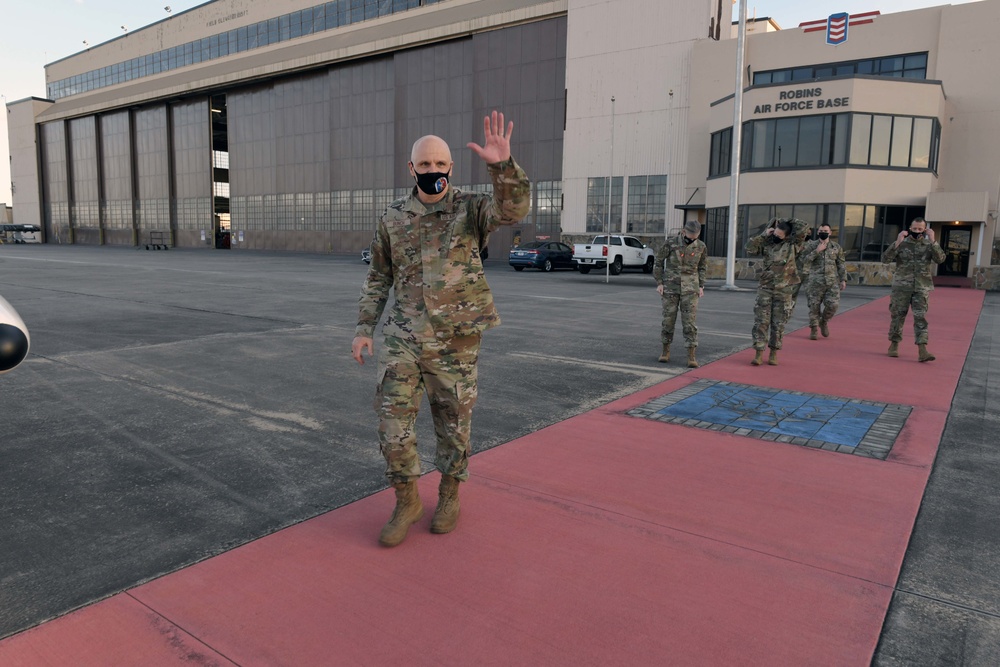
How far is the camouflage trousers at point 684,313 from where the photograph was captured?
8852 mm

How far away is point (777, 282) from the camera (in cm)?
896

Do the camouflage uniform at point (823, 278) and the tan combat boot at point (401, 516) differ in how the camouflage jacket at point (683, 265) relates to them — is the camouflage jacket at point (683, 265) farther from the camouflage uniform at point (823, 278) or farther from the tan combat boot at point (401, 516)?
the tan combat boot at point (401, 516)

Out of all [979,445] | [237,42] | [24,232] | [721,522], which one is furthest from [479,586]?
[24,232]

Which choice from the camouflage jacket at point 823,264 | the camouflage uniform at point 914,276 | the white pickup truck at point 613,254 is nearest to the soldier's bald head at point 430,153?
the camouflage uniform at point 914,276

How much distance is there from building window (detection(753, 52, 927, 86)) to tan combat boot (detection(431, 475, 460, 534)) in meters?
30.4

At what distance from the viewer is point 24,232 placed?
72875 millimetres

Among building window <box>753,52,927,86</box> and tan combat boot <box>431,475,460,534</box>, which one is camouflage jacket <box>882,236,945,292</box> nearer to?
Result: tan combat boot <box>431,475,460,534</box>

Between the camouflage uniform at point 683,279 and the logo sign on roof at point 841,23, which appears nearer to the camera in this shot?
the camouflage uniform at point 683,279

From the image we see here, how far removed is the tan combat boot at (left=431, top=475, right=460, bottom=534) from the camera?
378 centimetres

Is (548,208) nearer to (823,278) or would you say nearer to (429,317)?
(823,278)

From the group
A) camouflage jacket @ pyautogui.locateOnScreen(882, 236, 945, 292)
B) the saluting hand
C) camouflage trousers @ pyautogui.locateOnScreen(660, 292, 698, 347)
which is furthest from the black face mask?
camouflage jacket @ pyautogui.locateOnScreen(882, 236, 945, 292)

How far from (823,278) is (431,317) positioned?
32.7 ft

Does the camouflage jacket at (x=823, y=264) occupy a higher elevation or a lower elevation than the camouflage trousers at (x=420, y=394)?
higher

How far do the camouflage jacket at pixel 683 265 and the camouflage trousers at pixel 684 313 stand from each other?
0.23 feet
